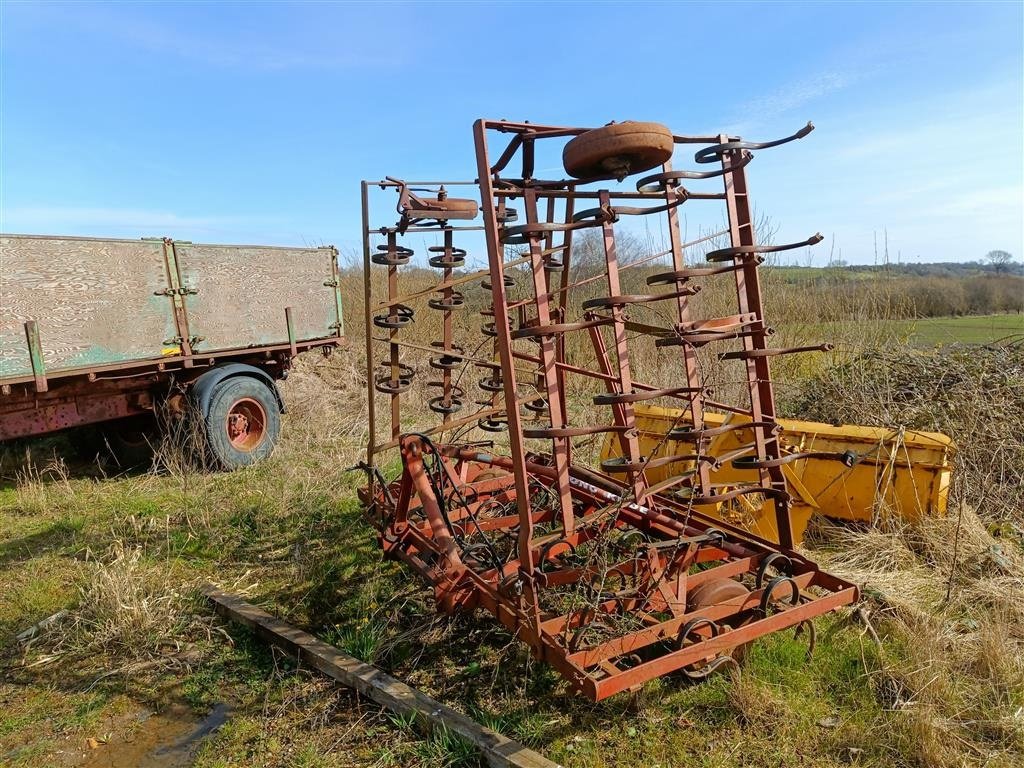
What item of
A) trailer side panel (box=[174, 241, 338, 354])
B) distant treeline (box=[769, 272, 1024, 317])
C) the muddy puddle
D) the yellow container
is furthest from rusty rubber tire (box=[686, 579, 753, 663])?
distant treeline (box=[769, 272, 1024, 317])

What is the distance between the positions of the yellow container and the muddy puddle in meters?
2.87

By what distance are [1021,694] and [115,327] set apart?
21.4 ft

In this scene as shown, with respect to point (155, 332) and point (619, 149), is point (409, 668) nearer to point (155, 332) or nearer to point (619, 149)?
point (619, 149)

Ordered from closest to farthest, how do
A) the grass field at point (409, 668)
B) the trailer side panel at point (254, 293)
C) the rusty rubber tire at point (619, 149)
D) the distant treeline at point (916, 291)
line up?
the rusty rubber tire at point (619, 149) → the grass field at point (409, 668) → the trailer side panel at point (254, 293) → the distant treeline at point (916, 291)

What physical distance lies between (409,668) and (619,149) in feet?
8.53

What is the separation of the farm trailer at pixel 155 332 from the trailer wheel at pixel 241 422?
1 cm

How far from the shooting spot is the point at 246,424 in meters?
6.96

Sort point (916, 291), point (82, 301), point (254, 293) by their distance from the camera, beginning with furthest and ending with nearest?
point (916, 291), point (254, 293), point (82, 301)

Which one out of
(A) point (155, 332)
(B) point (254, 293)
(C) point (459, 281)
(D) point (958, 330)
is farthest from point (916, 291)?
(A) point (155, 332)

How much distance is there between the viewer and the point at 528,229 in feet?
7.97

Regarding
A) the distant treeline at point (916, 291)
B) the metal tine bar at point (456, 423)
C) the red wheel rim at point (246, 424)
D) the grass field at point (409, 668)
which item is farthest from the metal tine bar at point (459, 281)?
the distant treeline at point (916, 291)

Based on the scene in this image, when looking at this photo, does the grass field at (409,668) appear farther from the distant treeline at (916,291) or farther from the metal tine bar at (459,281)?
the distant treeline at (916,291)

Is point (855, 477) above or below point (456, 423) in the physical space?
below

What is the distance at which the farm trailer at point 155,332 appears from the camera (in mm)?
5125
